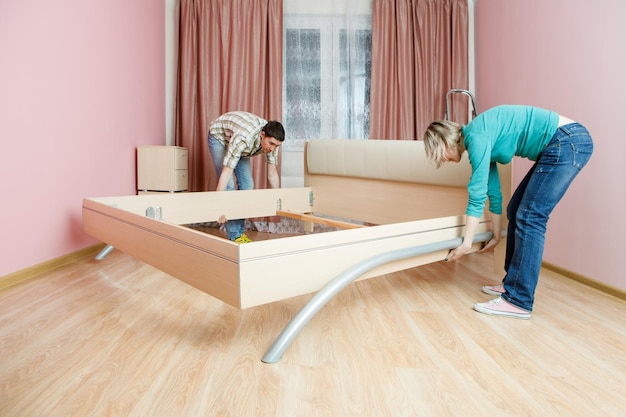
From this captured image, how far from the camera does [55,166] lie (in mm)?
2404

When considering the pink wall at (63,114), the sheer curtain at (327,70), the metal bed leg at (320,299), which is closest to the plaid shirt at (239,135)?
the pink wall at (63,114)

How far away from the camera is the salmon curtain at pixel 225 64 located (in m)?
3.82

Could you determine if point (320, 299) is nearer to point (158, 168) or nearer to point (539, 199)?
point (539, 199)

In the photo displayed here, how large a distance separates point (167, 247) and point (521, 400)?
3.75 feet

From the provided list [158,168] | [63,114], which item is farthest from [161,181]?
[63,114]

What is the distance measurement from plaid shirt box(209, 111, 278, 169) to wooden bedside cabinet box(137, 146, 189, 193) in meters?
0.52

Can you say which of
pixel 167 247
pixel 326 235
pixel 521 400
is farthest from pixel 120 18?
pixel 521 400

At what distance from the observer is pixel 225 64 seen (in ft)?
12.6

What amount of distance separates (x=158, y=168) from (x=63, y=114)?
944 millimetres

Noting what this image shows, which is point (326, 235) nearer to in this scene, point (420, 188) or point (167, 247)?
point (167, 247)

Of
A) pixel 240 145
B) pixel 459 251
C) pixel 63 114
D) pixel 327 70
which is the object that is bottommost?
pixel 459 251

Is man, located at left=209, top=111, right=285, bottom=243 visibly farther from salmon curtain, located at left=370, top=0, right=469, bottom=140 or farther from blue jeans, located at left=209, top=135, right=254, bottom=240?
salmon curtain, located at left=370, top=0, right=469, bottom=140

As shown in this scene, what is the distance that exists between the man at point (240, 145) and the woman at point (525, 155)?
3.77ft

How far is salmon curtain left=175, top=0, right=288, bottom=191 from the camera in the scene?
12.5 feet
